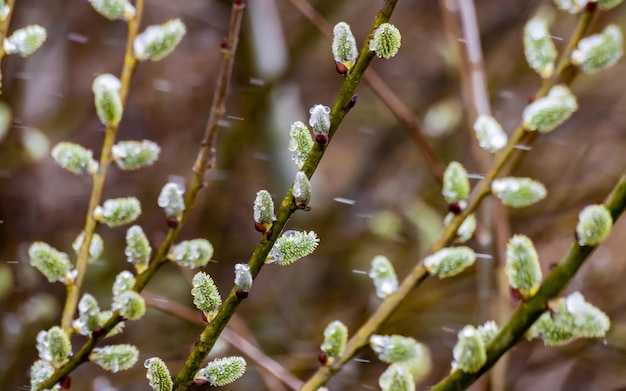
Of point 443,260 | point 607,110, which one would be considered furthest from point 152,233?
point 443,260

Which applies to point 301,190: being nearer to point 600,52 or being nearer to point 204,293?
point 204,293

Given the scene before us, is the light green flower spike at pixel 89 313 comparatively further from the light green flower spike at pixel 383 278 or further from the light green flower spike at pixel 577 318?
the light green flower spike at pixel 577 318

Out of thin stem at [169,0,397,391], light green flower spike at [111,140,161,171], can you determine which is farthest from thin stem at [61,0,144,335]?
thin stem at [169,0,397,391]

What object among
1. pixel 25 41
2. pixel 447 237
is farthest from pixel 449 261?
pixel 25 41

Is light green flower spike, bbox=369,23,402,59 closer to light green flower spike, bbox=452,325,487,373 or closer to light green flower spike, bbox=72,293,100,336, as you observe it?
light green flower spike, bbox=452,325,487,373

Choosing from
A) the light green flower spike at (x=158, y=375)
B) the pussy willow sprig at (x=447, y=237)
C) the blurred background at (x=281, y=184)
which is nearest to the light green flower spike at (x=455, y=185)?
the pussy willow sprig at (x=447, y=237)

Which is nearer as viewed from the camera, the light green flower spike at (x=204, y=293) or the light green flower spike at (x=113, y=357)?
the light green flower spike at (x=204, y=293)
